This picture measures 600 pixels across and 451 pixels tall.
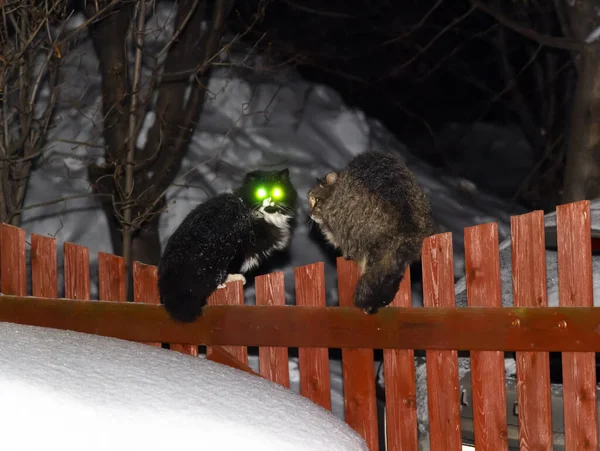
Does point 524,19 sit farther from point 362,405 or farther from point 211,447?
point 211,447

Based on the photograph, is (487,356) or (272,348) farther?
(272,348)

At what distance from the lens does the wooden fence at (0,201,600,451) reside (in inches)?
137

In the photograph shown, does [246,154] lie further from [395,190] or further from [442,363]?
[442,363]

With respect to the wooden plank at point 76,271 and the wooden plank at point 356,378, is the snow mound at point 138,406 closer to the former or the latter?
the wooden plank at point 356,378

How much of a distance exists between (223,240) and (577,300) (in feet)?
6.32

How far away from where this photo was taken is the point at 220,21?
634cm

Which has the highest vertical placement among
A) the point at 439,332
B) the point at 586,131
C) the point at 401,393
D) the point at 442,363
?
the point at 586,131

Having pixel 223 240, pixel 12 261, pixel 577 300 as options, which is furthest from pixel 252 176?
pixel 577 300

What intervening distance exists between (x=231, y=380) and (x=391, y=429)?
1444 millimetres

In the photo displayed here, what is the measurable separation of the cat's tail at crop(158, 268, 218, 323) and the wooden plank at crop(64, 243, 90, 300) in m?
0.62

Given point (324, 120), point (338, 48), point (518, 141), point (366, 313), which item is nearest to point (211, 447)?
point (366, 313)

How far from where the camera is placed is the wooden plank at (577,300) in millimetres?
3467

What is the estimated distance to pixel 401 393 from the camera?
3.83 metres

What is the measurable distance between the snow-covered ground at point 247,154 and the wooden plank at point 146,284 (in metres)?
3.05
